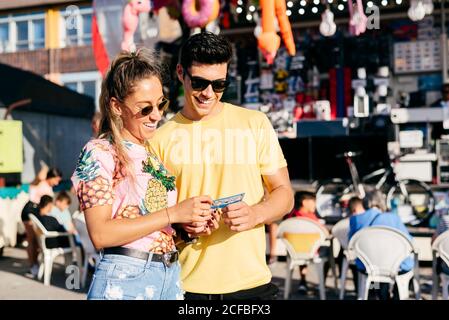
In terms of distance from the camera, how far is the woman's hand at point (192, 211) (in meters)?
1.76

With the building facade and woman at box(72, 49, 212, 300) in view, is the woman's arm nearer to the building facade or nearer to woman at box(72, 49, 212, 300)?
woman at box(72, 49, 212, 300)

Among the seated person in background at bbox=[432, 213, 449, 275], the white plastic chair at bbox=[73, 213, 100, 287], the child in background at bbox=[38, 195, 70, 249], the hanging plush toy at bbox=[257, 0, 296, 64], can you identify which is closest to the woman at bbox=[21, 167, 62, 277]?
the child in background at bbox=[38, 195, 70, 249]

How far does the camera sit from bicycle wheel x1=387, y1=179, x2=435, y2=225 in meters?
9.16

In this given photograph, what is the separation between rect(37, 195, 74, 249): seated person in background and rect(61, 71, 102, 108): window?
731cm

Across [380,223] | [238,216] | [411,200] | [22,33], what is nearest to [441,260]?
[380,223]

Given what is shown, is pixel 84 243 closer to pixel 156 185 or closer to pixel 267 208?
pixel 267 208

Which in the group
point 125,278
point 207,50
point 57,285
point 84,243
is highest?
point 207,50

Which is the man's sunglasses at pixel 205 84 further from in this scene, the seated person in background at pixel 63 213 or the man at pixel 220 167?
the seated person in background at pixel 63 213

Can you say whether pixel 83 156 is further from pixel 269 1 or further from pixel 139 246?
pixel 269 1

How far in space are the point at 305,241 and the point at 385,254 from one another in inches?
42.8

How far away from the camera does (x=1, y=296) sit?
6.85 m

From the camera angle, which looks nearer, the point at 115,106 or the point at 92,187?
the point at 92,187

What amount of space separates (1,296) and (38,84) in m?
6.31

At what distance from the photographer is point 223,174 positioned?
7.07ft
